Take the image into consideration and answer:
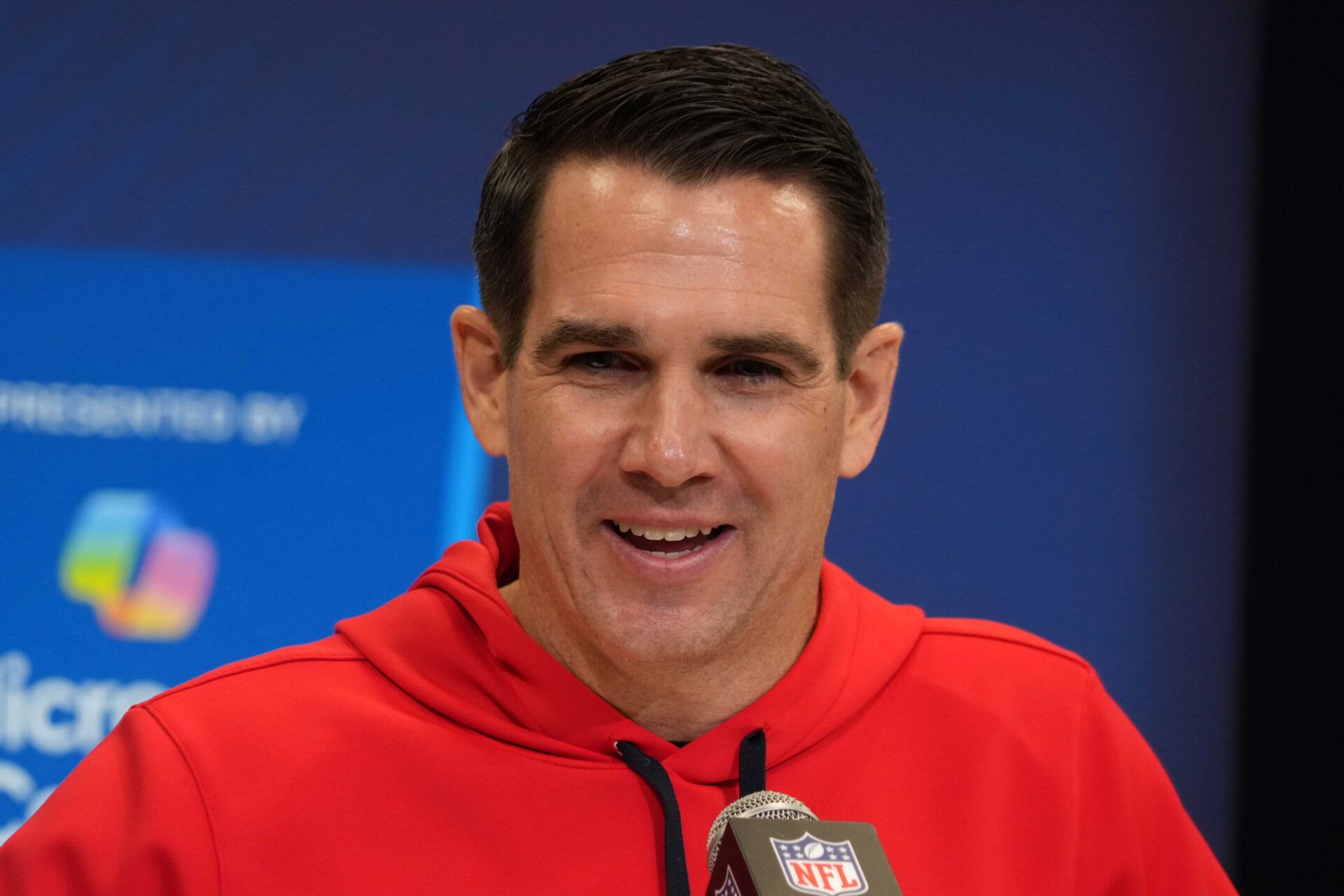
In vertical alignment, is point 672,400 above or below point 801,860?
above

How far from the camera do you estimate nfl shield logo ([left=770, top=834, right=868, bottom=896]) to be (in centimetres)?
97

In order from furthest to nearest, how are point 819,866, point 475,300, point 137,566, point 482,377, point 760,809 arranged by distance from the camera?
point 475,300
point 137,566
point 482,377
point 760,809
point 819,866

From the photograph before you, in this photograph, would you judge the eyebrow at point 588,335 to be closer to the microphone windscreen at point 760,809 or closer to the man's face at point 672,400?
the man's face at point 672,400

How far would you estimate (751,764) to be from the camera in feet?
5.13

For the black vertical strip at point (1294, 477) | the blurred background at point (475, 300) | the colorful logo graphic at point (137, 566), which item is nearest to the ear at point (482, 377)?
the blurred background at point (475, 300)

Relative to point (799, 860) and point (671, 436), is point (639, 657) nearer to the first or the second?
point (671, 436)

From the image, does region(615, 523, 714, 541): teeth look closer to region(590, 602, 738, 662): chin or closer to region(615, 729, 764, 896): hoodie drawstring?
region(590, 602, 738, 662): chin

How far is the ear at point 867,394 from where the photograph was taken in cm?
172

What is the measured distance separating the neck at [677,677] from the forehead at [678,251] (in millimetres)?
358

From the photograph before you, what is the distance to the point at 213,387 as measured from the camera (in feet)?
9.18

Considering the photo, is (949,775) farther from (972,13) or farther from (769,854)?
(972,13)

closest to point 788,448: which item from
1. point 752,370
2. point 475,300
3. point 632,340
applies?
point 752,370

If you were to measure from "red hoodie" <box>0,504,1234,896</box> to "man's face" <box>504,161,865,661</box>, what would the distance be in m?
0.14

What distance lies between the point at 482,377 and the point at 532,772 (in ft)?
1.60
